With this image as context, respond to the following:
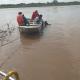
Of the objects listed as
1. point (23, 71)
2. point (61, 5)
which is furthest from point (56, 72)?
point (61, 5)

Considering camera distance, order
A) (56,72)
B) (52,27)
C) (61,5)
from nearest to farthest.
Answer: (56,72), (52,27), (61,5)

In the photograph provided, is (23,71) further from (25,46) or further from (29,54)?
(25,46)

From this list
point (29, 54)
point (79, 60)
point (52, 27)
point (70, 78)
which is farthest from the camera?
point (52, 27)

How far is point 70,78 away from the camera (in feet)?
27.9

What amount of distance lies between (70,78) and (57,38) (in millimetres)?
5991

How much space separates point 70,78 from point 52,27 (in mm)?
9921

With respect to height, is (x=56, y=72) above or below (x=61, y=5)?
above

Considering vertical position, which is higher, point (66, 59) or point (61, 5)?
point (66, 59)

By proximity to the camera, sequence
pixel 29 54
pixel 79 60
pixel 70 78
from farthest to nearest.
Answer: pixel 29 54, pixel 79 60, pixel 70 78

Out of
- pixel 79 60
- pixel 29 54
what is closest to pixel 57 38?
pixel 29 54

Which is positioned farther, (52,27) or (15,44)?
(52,27)

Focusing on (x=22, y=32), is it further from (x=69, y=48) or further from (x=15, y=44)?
(x=69, y=48)

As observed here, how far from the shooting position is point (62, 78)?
8.55 metres

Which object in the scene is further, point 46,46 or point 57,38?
point 57,38
